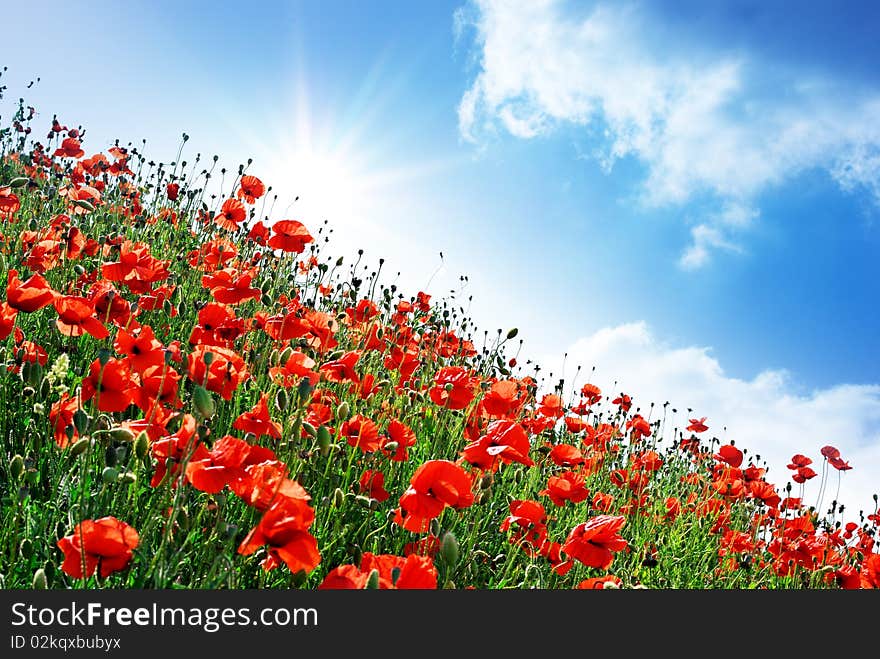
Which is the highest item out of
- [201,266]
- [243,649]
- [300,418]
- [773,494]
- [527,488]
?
[201,266]

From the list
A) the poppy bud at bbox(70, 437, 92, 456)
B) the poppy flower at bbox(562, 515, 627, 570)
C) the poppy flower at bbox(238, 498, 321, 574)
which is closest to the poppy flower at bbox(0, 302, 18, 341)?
the poppy bud at bbox(70, 437, 92, 456)

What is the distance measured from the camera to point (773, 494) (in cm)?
425

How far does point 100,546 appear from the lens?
139cm

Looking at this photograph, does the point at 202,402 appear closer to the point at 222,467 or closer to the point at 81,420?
the point at 222,467

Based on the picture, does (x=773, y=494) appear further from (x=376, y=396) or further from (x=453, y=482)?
(x=453, y=482)

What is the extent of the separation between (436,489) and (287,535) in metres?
0.51

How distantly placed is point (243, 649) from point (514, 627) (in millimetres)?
517

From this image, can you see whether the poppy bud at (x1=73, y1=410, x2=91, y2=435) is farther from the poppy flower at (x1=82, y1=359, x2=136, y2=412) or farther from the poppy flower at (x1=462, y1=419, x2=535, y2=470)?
the poppy flower at (x1=462, y1=419, x2=535, y2=470)

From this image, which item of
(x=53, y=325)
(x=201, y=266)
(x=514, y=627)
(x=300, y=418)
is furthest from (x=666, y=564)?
(x=201, y=266)

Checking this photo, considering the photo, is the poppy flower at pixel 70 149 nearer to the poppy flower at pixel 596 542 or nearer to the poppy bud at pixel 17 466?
the poppy bud at pixel 17 466

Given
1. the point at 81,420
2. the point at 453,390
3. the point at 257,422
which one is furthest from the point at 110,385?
the point at 453,390

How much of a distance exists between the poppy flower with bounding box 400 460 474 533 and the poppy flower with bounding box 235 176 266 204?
358cm

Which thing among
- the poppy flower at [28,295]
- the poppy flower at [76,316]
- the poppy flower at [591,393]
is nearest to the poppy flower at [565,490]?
the poppy flower at [76,316]

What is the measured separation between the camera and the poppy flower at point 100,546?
1.37 m
